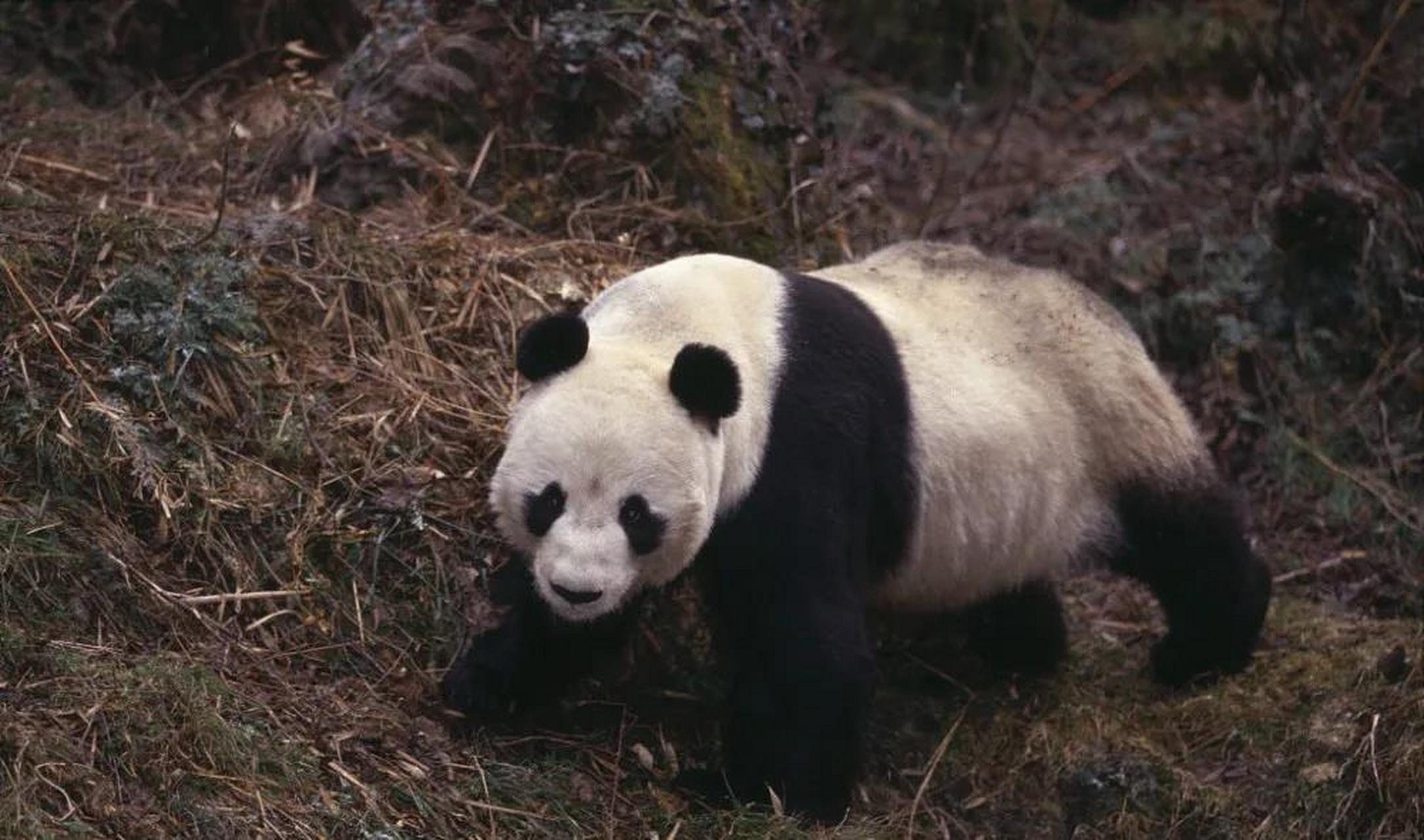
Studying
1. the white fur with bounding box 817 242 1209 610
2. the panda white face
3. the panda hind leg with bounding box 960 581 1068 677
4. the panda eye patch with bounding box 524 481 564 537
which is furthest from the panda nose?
the panda hind leg with bounding box 960 581 1068 677

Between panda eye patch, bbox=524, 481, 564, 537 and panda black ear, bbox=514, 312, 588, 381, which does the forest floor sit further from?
panda black ear, bbox=514, 312, 588, 381

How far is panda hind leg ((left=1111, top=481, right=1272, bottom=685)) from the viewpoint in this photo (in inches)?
251

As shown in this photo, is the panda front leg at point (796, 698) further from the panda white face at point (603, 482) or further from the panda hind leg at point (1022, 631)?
the panda hind leg at point (1022, 631)

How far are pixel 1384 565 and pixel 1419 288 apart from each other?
1597mm

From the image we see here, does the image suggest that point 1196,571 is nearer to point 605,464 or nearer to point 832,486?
point 832,486

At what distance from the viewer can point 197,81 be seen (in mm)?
8273

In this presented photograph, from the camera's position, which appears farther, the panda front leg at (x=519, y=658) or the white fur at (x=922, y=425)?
the panda front leg at (x=519, y=658)

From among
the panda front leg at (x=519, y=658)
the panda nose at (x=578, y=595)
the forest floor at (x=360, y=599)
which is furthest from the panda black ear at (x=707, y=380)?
the forest floor at (x=360, y=599)

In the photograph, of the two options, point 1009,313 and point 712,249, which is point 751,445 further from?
point 712,249

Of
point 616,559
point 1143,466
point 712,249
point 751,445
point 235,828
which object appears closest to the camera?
point 235,828

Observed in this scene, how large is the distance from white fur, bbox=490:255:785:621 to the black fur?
10 cm

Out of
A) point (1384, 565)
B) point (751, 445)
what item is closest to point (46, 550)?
point (751, 445)

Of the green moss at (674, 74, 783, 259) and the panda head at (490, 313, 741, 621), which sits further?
the green moss at (674, 74, 783, 259)

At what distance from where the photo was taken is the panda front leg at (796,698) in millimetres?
5262
